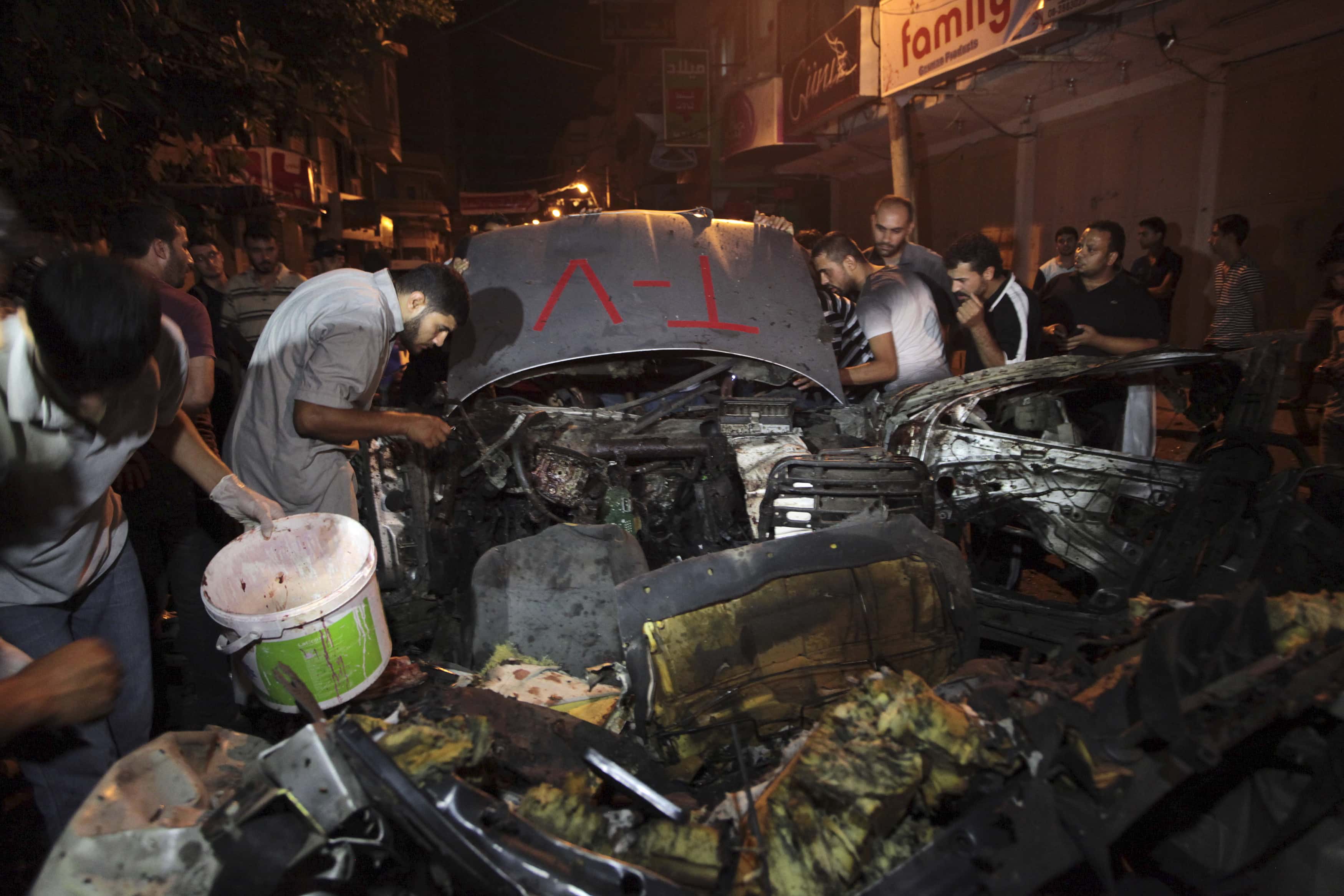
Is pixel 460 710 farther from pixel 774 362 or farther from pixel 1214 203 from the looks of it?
pixel 1214 203

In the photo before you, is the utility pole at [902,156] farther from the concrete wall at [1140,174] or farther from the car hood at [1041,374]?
the car hood at [1041,374]

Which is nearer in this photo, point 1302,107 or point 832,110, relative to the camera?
point 1302,107

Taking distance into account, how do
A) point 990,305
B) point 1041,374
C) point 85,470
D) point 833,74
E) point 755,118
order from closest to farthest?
1. point 85,470
2. point 1041,374
3. point 990,305
4. point 833,74
5. point 755,118

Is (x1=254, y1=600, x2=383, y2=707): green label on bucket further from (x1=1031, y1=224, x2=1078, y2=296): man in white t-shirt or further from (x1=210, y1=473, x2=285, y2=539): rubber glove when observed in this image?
(x1=1031, y1=224, x2=1078, y2=296): man in white t-shirt

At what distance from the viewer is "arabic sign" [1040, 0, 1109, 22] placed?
5.96 metres

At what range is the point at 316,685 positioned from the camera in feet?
6.73

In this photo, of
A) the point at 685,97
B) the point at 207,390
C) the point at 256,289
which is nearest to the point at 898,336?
the point at 207,390

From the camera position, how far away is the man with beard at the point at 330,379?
252 cm

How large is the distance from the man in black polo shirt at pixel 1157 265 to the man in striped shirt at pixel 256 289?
667 cm

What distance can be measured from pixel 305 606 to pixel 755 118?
1555 cm

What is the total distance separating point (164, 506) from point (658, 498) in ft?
6.86

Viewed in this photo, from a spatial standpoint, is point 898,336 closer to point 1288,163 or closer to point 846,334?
point 846,334

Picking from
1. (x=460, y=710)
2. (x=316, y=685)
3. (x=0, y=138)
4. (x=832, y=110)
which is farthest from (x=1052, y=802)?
(x=832, y=110)

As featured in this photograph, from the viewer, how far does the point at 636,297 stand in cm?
369
